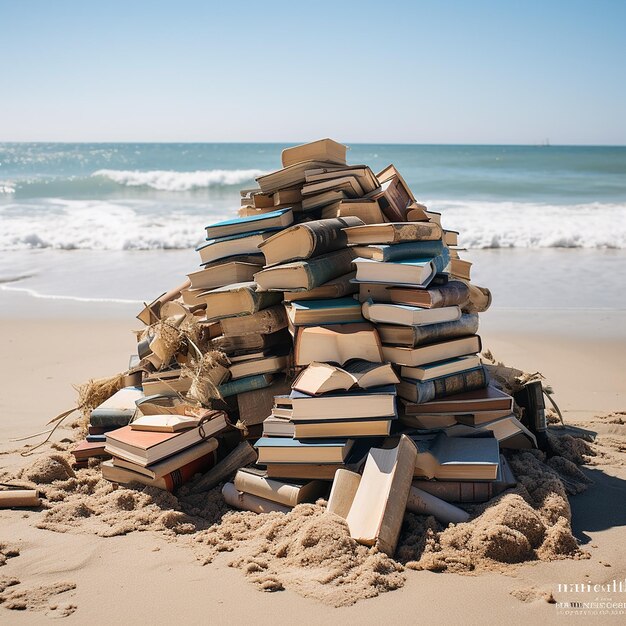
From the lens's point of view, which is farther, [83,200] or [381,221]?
[83,200]

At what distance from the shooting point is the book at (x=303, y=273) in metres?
3.79

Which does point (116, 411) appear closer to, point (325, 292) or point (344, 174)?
point (325, 292)

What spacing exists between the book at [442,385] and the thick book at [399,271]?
0.52 meters

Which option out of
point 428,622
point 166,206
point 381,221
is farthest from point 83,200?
point 428,622

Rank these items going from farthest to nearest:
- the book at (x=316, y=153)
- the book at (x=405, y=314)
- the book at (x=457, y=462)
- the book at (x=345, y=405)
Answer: the book at (x=316, y=153)
the book at (x=405, y=314)
the book at (x=345, y=405)
the book at (x=457, y=462)

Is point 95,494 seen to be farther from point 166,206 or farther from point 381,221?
point 166,206

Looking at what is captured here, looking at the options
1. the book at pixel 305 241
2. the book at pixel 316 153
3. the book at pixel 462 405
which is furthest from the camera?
the book at pixel 316 153

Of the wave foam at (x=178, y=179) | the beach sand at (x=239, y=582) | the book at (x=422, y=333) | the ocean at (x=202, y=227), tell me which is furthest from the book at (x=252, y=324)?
the wave foam at (x=178, y=179)

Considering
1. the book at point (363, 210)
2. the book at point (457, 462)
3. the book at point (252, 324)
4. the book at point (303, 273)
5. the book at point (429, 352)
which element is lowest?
the book at point (457, 462)

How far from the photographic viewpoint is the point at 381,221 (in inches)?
165

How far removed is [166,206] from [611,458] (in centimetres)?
2135

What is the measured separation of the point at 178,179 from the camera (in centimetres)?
3588

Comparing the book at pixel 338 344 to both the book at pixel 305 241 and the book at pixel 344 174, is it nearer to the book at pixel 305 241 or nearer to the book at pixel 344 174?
the book at pixel 305 241

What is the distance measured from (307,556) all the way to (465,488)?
0.87 metres
